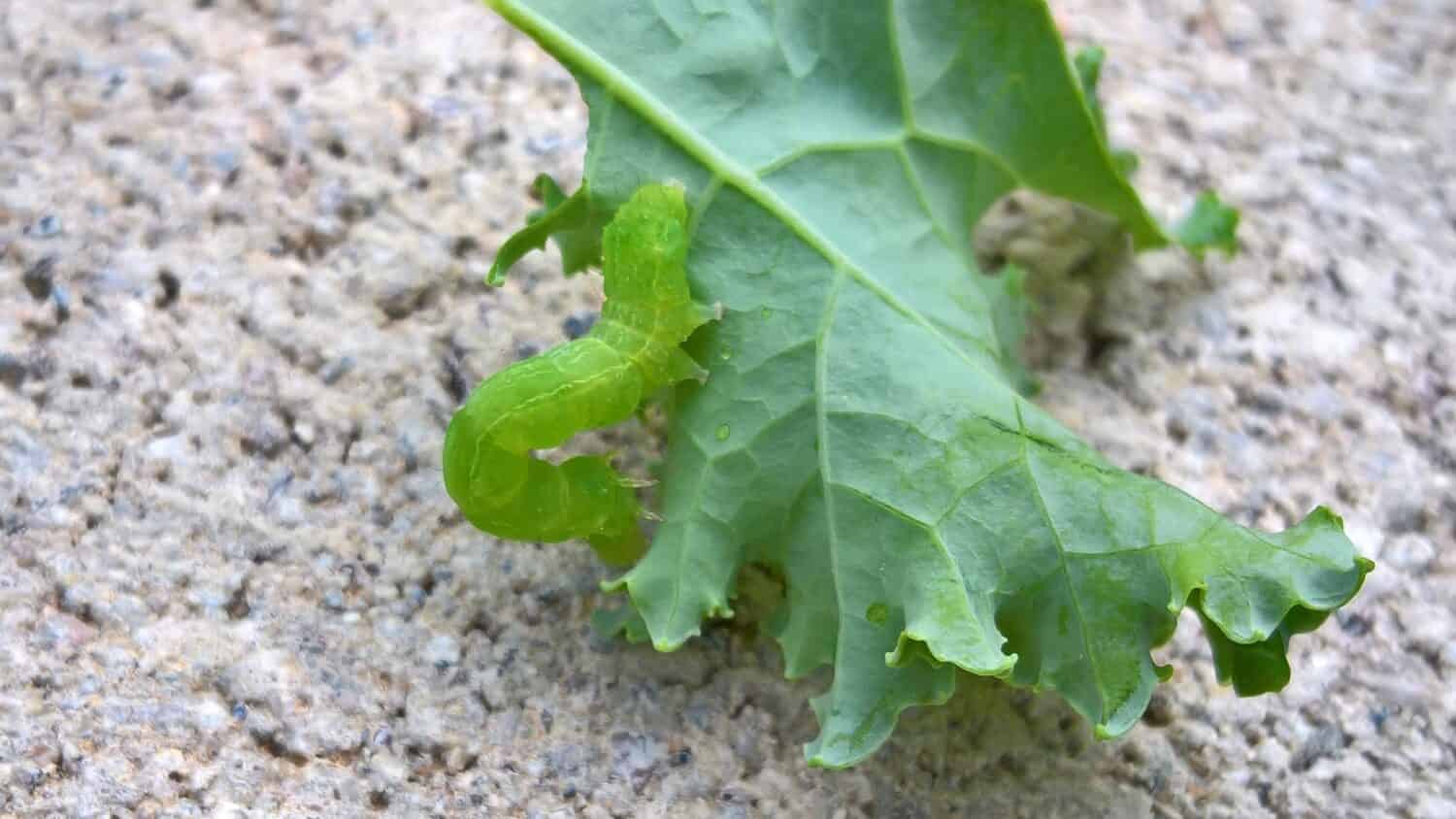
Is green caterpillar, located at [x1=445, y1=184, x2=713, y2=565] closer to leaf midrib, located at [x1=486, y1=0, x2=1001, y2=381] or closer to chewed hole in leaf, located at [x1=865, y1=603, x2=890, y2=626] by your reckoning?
leaf midrib, located at [x1=486, y1=0, x2=1001, y2=381]

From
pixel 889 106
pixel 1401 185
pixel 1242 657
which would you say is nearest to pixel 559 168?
pixel 889 106

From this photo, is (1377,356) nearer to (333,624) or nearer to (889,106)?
(889,106)

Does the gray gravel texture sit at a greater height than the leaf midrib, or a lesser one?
lesser

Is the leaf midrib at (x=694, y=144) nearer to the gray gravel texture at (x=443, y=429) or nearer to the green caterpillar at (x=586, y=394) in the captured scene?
the green caterpillar at (x=586, y=394)

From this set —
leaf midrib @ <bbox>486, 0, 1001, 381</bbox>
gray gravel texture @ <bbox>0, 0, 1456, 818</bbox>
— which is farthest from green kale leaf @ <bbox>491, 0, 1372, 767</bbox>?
gray gravel texture @ <bbox>0, 0, 1456, 818</bbox>

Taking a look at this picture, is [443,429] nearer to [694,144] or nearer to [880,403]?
[694,144]

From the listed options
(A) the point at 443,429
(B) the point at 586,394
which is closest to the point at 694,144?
(B) the point at 586,394

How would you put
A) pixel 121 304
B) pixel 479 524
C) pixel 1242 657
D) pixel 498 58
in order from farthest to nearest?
1. pixel 498 58
2. pixel 121 304
3. pixel 479 524
4. pixel 1242 657
